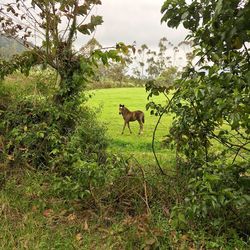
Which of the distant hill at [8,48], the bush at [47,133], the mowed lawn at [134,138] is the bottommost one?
the mowed lawn at [134,138]

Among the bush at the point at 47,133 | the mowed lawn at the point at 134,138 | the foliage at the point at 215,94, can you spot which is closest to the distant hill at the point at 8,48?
the bush at the point at 47,133

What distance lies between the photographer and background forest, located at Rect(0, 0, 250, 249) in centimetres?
362

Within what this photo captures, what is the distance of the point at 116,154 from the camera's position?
19.2 feet

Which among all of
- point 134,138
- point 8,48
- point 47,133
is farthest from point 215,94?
point 134,138

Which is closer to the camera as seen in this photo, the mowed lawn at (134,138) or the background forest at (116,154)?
the background forest at (116,154)

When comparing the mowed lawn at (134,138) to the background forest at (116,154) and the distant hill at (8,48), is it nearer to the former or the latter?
the background forest at (116,154)

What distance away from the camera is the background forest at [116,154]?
3.62 metres

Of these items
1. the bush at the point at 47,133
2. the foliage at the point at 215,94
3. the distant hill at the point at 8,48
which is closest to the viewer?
the foliage at the point at 215,94

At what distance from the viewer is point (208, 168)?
162 inches

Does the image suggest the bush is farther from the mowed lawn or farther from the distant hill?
the distant hill

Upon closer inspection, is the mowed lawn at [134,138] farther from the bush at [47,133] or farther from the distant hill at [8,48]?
the distant hill at [8,48]

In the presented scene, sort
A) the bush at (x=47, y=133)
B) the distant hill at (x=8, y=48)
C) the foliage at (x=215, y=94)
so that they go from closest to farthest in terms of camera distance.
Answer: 1. the foliage at (x=215, y=94)
2. the bush at (x=47, y=133)
3. the distant hill at (x=8, y=48)

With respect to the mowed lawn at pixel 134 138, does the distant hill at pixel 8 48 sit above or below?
above

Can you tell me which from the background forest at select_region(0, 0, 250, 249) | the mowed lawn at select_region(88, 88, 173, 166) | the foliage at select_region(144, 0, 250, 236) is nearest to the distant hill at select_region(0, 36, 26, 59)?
the background forest at select_region(0, 0, 250, 249)
